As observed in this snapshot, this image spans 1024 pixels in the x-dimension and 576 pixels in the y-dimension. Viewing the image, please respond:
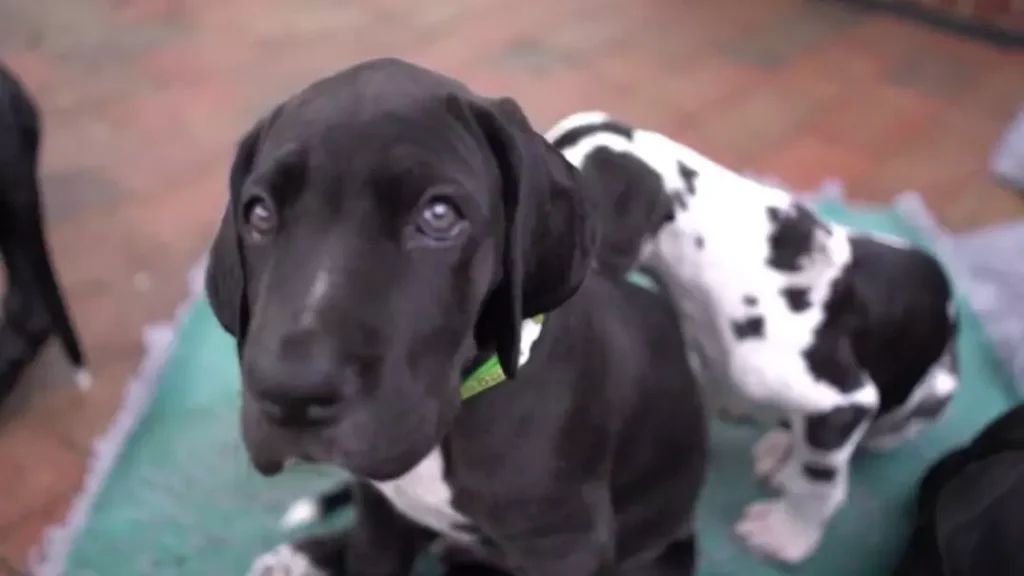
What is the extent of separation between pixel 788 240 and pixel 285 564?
97cm

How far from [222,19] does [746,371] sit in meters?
2.66

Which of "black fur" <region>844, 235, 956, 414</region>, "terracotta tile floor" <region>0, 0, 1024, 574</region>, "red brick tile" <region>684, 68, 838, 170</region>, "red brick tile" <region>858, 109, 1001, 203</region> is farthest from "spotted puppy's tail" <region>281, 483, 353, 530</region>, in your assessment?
"red brick tile" <region>858, 109, 1001, 203</region>

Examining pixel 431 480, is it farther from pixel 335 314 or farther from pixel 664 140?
pixel 664 140

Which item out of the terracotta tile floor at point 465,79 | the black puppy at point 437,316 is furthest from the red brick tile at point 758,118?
the black puppy at point 437,316

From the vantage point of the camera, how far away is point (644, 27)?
3.83 metres

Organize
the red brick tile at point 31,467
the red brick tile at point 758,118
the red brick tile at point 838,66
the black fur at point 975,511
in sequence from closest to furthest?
the black fur at point 975,511 → the red brick tile at point 31,467 → the red brick tile at point 758,118 → the red brick tile at point 838,66

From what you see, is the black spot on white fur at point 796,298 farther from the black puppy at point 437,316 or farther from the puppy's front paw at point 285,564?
the puppy's front paw at point 285,564

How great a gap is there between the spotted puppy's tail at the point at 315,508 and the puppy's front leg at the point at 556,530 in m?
0.54

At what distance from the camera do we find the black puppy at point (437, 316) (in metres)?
1.09

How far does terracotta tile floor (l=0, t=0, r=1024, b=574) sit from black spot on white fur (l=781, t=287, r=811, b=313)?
1.29m

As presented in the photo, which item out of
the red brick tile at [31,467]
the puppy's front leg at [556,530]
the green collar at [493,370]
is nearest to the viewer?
the green collar at [493,370]

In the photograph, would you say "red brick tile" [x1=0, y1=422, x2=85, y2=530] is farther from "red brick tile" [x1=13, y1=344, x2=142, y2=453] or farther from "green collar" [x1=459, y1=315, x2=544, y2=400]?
"green collar" [x1=459, y1=315, x2=544, y2=400]

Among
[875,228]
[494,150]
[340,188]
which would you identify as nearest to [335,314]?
[340,188]

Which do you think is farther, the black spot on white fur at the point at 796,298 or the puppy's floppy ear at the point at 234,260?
the black spot on white fur at the point at 796,298
